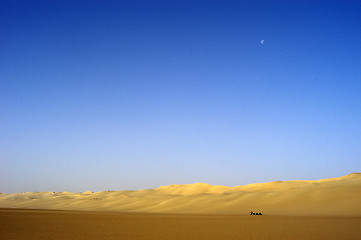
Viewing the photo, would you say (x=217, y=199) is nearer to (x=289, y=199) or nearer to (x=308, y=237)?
(x=289, y=199)

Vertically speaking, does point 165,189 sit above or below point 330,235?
above

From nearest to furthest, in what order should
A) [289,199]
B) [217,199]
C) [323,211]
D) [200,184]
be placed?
[323,211], [289,199], [217,199], [200,184]

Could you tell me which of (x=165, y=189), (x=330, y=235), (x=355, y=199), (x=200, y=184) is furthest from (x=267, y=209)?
(x=165, y=189)

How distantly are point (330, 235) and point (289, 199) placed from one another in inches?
1211

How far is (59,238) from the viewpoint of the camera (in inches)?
588

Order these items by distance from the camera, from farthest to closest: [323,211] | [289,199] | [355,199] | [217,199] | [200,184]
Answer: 1. [200,184]
2. [217,199]
3. [289,199]
4. [355,199]
5. [323,211]

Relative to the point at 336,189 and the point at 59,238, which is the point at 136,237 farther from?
the point at 336,189

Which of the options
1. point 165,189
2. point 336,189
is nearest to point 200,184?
point 165,189

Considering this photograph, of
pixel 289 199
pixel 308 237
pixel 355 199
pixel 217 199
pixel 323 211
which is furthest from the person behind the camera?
pixel 217 199

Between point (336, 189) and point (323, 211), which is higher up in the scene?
point (336, 189)

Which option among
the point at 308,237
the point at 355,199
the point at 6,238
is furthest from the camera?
the point at 355,199

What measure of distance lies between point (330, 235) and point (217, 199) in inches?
1578

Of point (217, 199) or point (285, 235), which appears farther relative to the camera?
point (217, 199)

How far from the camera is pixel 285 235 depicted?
16.5 m
